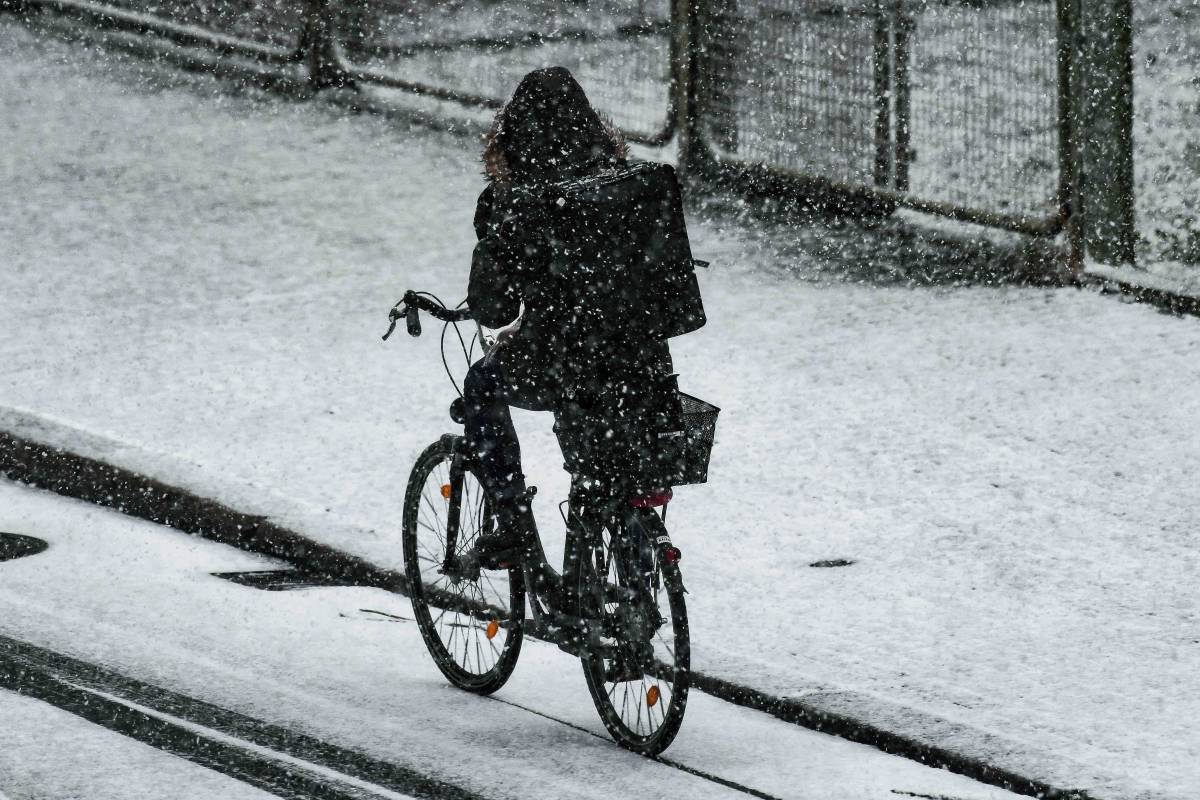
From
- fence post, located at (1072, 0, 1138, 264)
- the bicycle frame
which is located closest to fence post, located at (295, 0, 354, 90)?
fence post, located at (1072, 0, 1138, 264)

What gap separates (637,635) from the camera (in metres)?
5.16

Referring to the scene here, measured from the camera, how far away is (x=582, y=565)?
210 inches

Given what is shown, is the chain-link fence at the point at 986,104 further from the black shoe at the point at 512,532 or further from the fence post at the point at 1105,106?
the black shoe at the point at 512,532

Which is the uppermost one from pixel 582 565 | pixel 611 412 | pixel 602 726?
pixel 611 412

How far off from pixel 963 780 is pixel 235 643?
246cm

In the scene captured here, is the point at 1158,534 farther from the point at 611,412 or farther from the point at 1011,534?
the point at 611,412

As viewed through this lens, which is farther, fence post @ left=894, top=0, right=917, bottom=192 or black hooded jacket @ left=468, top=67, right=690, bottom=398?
fence post @ left=894, top=0, right=917, bottom=192

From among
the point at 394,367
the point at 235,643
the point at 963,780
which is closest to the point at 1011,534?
the point at 963,780

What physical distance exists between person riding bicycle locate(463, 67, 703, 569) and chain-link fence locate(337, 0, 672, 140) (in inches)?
263

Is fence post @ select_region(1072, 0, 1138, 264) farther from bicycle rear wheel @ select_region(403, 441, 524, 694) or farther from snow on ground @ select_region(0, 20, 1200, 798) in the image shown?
bicycle rear wheel @ select_region(403, 441, 524, 694)

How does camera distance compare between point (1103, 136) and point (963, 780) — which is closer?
point (963, 780)

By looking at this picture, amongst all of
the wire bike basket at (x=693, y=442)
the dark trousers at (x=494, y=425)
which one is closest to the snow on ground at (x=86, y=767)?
the dark trousers at (x=494, y=425)

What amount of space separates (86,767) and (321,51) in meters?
9.93

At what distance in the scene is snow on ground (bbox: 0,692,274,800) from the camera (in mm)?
4914
